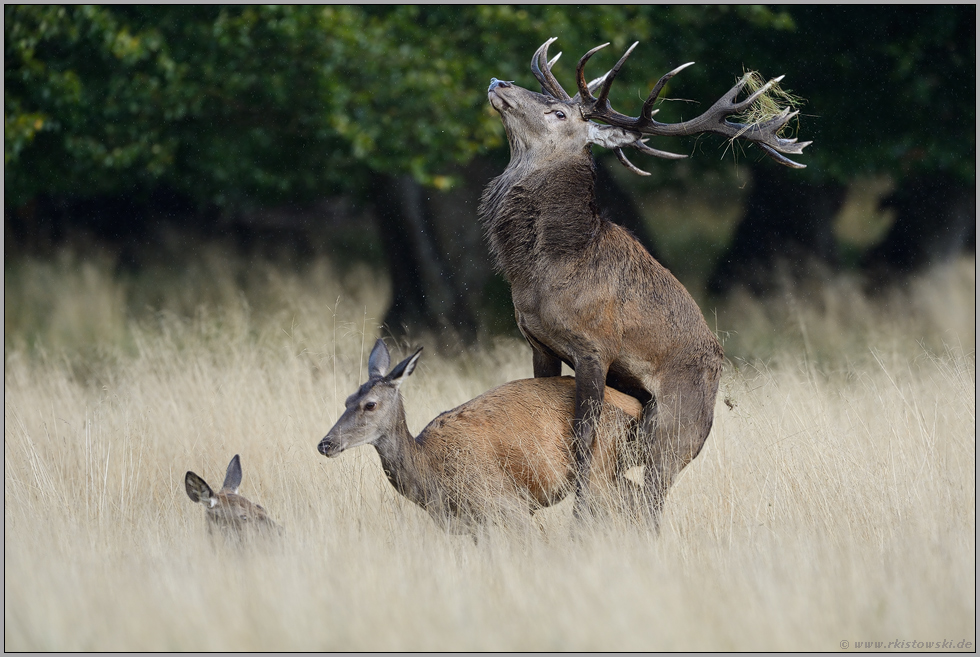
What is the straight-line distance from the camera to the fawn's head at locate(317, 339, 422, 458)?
5.40 meters

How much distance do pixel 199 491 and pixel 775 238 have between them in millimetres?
11595

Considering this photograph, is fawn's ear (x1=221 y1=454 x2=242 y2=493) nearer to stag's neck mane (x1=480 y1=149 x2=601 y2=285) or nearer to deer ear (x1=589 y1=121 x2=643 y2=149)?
stag's neck mane (x1=480 y1=149 x2=601 y2=285)

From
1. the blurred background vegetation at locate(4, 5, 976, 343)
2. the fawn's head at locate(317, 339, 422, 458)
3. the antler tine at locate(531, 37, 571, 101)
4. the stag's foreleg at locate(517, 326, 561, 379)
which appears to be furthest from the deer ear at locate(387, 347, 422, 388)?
the blurred background vegetation at locate(4, 5, 976, 343)

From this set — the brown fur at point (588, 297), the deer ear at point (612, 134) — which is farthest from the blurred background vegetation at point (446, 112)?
the deer ear at point (612, 134)

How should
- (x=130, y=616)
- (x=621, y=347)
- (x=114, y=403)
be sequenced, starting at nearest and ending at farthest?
(x=130, y=616)
(x=621, y=347)
(x=114, y=403)

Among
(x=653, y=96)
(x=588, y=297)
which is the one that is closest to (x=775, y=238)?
(x=653, y=96)

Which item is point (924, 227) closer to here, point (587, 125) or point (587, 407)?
point (587, 125)

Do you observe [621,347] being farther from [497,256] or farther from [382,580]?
[382,580]

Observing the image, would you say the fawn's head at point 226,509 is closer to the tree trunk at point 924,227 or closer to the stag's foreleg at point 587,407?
the stag's foreleg at point 587,407

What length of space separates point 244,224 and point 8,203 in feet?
28.4

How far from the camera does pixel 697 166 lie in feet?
45.6

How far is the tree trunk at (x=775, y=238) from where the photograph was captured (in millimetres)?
15148

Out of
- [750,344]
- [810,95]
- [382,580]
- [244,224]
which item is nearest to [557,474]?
[382,580]

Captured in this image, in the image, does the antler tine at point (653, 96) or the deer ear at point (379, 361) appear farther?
the deer ear at point (379, 361)
